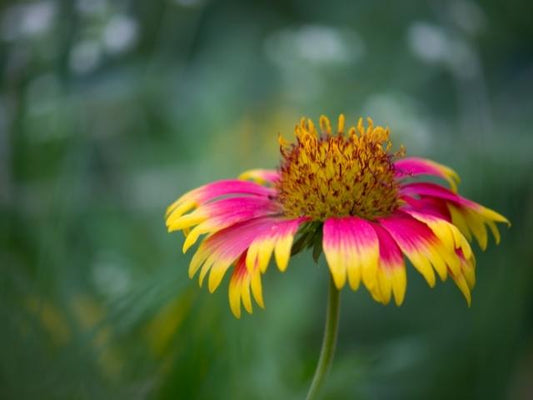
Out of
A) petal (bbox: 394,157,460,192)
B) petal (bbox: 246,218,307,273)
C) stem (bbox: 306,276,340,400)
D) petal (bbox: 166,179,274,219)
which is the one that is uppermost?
petal (bbox: 166,179,274,219)

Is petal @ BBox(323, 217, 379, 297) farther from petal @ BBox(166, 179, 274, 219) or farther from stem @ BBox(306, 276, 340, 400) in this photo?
petal @ BBox(166, 179, 274, 219)

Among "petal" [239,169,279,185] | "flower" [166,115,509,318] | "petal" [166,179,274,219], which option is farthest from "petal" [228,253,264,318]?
"petal" [239,169,279,185]

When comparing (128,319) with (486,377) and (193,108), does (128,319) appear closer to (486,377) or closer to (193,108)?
(486,377)

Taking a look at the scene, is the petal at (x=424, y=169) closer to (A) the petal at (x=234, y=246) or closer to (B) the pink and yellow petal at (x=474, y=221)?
(B) the pink and yellow petal at (x=474, y=221)

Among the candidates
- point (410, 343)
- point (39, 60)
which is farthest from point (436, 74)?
point (39, 60)

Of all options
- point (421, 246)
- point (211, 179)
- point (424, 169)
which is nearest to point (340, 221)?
point (421, 246)

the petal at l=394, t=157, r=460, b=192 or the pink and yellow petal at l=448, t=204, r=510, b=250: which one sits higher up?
the petal at l=394, t=157, r=460, b=192

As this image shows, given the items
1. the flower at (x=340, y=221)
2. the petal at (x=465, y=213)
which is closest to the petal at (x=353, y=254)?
the flower at (x=340, y=221)
